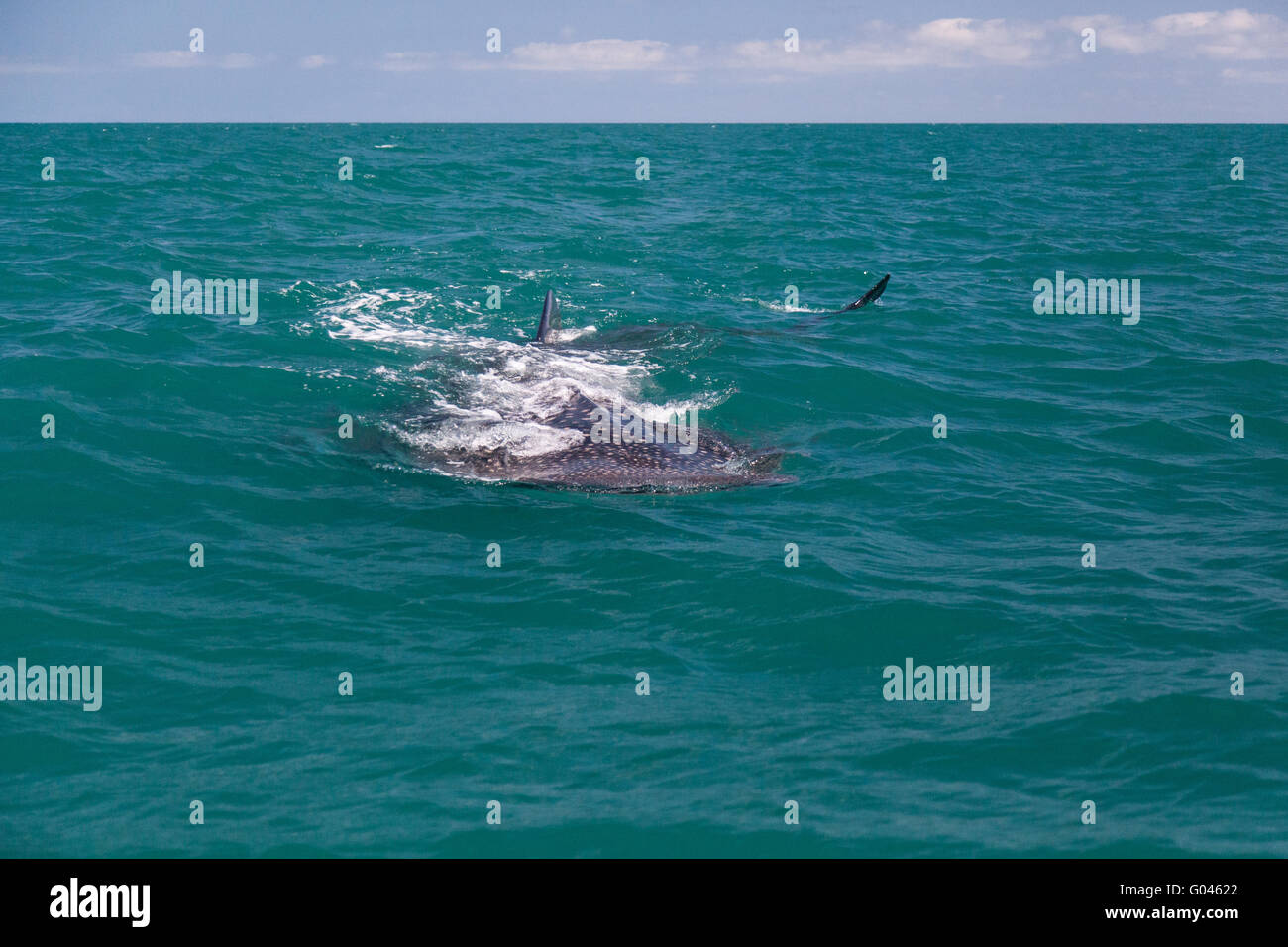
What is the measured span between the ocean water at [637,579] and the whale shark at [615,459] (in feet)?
0.96

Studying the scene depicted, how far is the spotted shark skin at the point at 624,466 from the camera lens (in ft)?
37.2

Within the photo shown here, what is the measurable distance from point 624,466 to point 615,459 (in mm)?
160

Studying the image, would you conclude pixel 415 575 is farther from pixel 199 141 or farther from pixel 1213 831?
pixel 199 141

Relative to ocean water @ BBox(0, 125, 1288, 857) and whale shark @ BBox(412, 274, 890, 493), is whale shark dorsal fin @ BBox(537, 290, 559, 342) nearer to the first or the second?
ocean water @ BBox(0, 125, 1288, 857)

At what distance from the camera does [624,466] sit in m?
11.6

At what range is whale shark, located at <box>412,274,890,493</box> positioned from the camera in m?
11.4

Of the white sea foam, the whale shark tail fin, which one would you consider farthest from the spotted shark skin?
the whale shark tail fin

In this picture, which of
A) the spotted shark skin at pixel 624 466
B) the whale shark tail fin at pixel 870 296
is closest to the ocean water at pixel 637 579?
the spotted shark skin at pixel 624 466

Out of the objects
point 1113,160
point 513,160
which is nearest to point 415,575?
point 513,160

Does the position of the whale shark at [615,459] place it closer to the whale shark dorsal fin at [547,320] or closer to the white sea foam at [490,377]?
the white sea foam at [490,377]

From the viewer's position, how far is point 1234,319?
2036 cm

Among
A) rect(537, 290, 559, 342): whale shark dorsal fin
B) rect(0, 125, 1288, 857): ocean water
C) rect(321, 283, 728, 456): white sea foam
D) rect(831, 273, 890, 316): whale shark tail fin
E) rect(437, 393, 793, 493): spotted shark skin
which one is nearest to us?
rect(0, 125, 1288, 857): ocean water

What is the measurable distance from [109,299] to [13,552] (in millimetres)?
11107

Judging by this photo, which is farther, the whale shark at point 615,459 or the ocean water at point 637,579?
the whale shark at point 615,459
